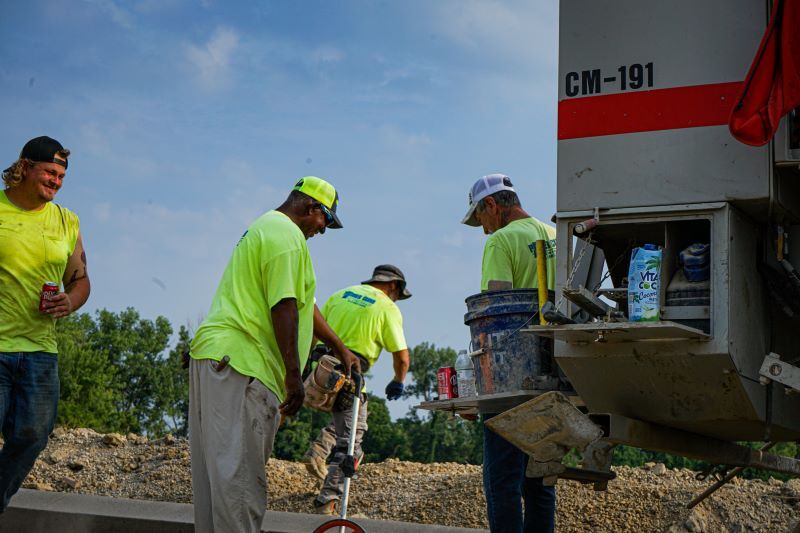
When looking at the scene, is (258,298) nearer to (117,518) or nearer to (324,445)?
(117,518)

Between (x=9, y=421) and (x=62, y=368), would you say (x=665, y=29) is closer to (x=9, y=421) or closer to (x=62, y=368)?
(x=9, y=421)

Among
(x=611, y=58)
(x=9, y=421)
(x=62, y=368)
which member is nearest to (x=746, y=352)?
(x=611, y=58)

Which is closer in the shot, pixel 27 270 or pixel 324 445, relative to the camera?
pixel 27 270

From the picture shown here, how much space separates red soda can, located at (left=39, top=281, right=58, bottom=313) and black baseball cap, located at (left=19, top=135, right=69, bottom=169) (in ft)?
2.32

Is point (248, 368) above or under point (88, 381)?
above

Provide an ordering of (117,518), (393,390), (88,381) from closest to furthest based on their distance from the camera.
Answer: (117,518) → (393,390) → (88,381)

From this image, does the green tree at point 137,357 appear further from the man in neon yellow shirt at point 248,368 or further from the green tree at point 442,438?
the man in neon yellow shirt at point 248,368

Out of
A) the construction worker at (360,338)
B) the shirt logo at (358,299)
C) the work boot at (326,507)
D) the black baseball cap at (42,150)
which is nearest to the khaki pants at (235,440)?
the black baseball cap at (42,150)

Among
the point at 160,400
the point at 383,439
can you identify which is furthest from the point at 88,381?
the point at 383,439

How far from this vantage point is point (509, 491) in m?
5.63

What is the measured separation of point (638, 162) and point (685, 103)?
0.32 metres

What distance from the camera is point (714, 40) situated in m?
4.66

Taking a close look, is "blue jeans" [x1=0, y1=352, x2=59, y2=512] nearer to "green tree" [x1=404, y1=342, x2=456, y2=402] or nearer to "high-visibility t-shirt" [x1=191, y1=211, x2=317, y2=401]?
"high-visibility t-shirt" [x1=191, y1=211, x2=317, y2=401]

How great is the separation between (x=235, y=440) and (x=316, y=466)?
4.22 m
